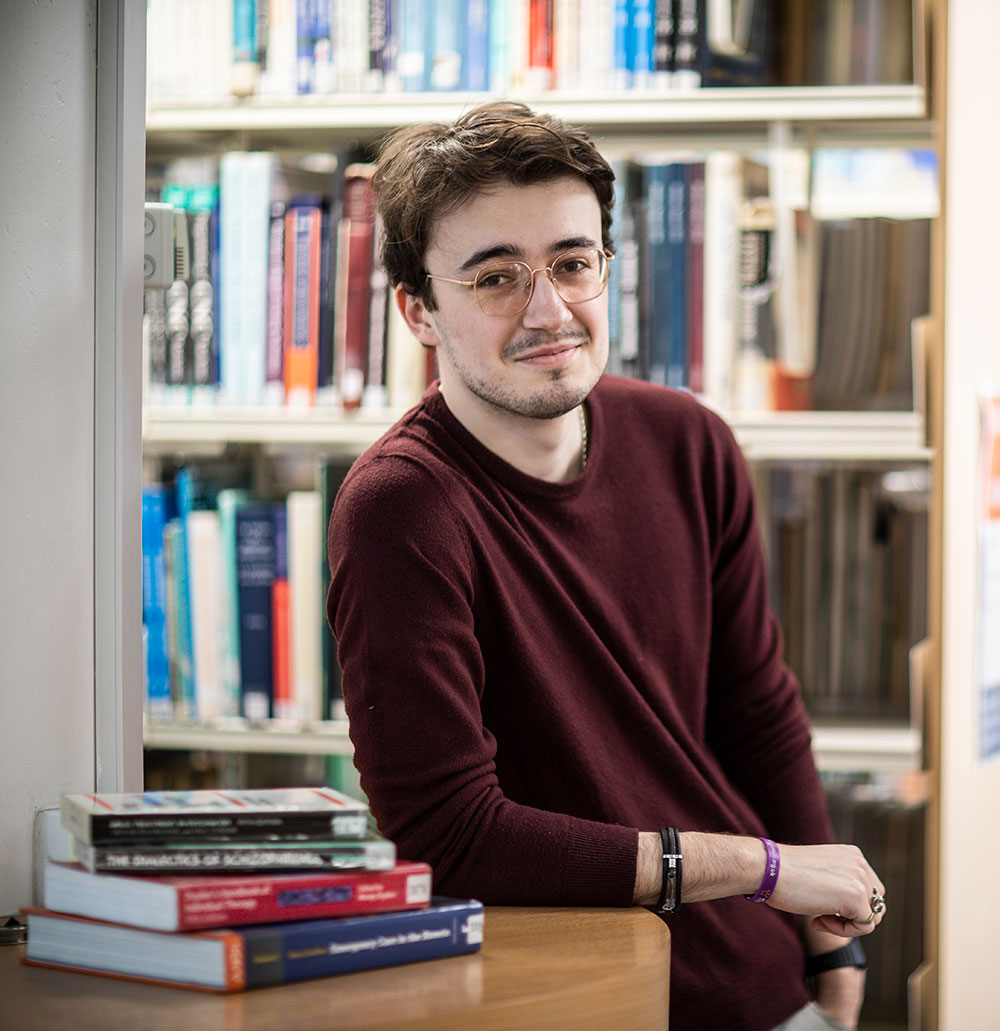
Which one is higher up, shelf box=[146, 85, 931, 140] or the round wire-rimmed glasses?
shelf box=[146, 85, 931, 140]

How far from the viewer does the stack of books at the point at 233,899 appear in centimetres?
81

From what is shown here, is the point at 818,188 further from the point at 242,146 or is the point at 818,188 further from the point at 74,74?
the point at 74,74

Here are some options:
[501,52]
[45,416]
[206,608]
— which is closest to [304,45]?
[501,52]

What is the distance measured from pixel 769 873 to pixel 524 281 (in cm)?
62

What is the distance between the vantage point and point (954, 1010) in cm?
168

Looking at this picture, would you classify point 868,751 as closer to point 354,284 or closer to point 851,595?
point 851,595

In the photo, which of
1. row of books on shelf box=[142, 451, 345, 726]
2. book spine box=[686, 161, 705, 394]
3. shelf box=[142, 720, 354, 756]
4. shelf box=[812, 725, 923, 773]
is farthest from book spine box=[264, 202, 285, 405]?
shelf box=[812, 725, 923, 773]

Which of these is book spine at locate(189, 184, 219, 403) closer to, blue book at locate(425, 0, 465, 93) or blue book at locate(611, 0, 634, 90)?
blue book at locate(425, 0, 465, 93)

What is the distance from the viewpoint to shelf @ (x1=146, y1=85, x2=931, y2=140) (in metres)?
1.80

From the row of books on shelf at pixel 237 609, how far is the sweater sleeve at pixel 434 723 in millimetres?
762

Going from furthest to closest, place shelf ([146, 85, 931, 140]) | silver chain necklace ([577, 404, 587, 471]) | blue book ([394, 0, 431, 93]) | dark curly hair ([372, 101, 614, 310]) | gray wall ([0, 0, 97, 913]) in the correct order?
blue book ([394, 0, 431, 93])
shelf ([146, 85, 931, 140])
silver chain necklace ([577, 404, 587, 471])
dark curly hair ([372, 101, 614, 310])
gray wall ([0, 0, 97, 913])

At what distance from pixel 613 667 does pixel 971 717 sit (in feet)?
2.25

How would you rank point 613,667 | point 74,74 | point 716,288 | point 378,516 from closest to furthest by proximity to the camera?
point 74,74 < point 378,516 < point 613,667 < point 716,288

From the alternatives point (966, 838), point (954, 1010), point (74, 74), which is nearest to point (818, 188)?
point (966, 838)
